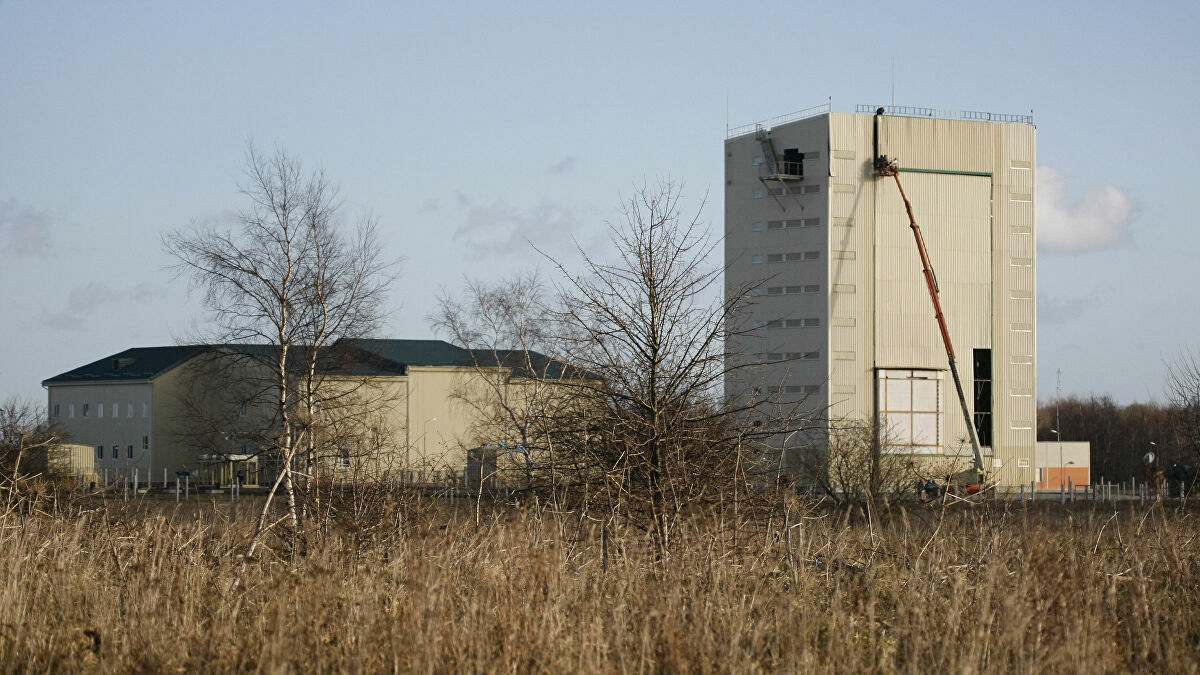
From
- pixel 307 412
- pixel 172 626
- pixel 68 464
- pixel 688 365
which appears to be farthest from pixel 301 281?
pixel 172 626

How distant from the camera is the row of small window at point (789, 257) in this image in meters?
57.9

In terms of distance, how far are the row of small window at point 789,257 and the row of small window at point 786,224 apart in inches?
50.5

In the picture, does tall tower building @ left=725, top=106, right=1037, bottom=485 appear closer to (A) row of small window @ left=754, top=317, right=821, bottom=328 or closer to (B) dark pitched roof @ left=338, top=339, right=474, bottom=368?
(A) row of small window @ left=754, top=317, right=821, bottom=328

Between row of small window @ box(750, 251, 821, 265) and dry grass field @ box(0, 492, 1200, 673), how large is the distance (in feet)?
151

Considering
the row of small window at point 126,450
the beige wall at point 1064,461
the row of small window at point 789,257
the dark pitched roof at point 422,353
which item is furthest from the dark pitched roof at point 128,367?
the beige wall at point 1064,461

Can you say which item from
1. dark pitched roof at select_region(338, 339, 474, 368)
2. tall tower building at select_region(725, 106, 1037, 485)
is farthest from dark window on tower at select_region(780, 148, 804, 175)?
dark pitched roof at select_region(338, 339, 474, 368)

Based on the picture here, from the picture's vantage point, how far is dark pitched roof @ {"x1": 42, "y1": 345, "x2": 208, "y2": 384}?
251ft

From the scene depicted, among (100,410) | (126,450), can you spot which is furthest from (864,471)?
(100,410)

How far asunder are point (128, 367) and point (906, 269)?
164 feet

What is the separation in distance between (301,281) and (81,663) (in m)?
23.1

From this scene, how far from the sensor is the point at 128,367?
79.8 meters

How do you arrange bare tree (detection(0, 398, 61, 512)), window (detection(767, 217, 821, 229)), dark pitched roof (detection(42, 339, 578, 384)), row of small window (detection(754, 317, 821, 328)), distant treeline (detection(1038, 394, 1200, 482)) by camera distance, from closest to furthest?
1. bare tree (detection(0, 398, 61, 512))
2. dark pitched roof (detection(42, 339, 578, 384))
3. row of small window (detection(754, 317, 821, 328))
4. window (detection(767, 217, 821, 229))
5. distant treeline (detection(1038, 394, 1200, 482))

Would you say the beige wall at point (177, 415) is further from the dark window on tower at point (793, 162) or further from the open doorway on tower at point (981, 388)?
the open doorway on tower at point (981, 388)

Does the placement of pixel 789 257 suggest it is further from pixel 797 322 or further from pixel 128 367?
pixel 128 367
